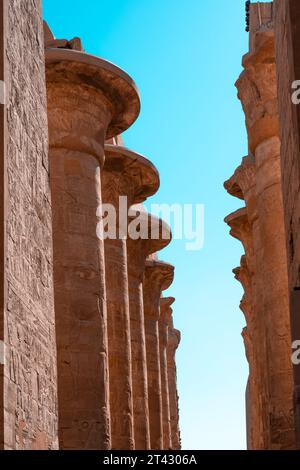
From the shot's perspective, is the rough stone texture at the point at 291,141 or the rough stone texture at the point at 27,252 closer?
the rough stone texture at the point at 27,252

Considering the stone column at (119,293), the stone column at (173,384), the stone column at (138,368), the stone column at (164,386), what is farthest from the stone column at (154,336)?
the stone column at (173,384)

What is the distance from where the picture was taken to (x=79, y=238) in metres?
14.2

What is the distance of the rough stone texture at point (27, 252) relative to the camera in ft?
26.0

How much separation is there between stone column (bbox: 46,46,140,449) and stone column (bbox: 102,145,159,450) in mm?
3215

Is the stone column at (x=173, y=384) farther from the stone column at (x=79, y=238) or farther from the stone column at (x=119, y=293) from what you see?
the stone column at (x=79, y=238)

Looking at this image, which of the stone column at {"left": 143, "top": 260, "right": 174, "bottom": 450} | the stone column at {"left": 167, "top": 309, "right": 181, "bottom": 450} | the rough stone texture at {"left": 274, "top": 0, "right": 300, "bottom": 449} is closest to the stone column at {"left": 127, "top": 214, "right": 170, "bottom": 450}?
the stone column at {"left": 143, "top": 260, "right": 174, "bottom": 450}

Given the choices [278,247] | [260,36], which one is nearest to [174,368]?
[278,247]

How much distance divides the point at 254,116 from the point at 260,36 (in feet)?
6.07

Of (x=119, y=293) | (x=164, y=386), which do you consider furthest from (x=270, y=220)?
(x=164, y=386)

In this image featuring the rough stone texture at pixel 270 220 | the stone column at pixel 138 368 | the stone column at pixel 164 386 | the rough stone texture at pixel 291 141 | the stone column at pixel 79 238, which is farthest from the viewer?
the stone column at pixel 164 386

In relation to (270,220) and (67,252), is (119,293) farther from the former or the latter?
(67,252)

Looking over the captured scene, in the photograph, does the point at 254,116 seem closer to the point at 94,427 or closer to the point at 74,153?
the point at 74,153

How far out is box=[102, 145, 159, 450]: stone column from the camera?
17469mm

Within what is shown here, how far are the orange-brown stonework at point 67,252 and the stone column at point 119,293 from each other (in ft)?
0.08
